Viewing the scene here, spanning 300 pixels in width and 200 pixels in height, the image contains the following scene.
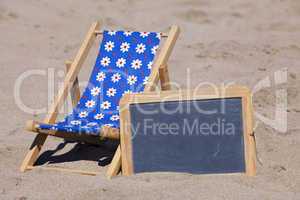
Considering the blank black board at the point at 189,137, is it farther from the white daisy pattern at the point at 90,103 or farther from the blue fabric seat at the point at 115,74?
the white daisy pattern at the point at 90,103

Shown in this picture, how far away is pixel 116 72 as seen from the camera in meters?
4.60

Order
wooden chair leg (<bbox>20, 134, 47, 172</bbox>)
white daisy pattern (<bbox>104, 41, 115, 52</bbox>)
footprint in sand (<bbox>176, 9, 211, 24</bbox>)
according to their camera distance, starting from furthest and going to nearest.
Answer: footprint in sand (<bbox>176, 9, 211, 24</bbox>), white daisy pattern (<bbox>104, 41, 115, 52</bbox>), wooden chair leg (<bbox>20, 134, 47, 172</bbox>)

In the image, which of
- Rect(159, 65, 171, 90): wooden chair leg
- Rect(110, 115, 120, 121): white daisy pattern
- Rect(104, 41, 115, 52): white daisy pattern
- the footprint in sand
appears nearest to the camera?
Rect(110, 115, 120, 121): white daisy pattern

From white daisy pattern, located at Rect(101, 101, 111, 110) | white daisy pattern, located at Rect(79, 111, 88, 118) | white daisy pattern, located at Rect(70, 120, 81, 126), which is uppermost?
white daisy pattern, located at Rect(101, 101, 111, 110)

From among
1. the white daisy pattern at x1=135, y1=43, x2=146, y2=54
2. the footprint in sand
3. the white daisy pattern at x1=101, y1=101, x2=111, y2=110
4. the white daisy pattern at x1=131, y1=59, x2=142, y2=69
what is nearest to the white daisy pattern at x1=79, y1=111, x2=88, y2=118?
the white daisy pattern at x1=101, y1=101, x2=111, y2=110

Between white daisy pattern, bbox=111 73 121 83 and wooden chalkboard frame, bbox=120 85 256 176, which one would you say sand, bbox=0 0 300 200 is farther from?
white daisy pattern, bbox=111 73 121 83

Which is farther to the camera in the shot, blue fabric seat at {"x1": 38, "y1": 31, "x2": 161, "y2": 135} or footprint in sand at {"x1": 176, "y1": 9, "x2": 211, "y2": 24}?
footprint in sand at {"x1": 176, "y1": 9, "x2": 211, "y2": 24}

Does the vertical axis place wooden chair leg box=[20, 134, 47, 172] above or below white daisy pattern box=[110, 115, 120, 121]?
below

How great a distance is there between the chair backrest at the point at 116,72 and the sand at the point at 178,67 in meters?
0.33

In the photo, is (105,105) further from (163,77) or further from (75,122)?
(163,77)

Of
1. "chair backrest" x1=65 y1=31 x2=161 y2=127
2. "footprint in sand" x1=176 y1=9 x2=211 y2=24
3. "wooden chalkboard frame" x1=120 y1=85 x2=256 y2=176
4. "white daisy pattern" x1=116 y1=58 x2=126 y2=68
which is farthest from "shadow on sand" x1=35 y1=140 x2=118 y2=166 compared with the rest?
"footprint in sand" x1=176 y1=9 x2=211 y2=24

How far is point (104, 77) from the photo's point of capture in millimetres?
4602

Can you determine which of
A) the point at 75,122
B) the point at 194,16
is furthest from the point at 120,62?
the point at 194,16

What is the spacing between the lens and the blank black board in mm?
3809
